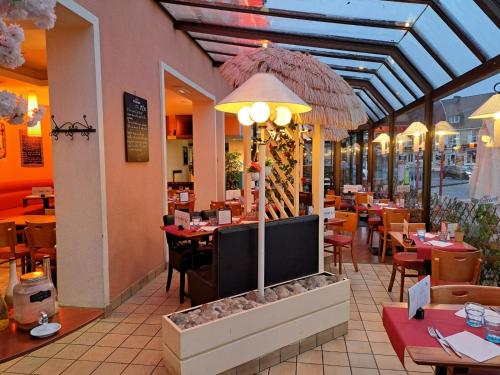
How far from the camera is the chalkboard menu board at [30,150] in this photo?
8.14m

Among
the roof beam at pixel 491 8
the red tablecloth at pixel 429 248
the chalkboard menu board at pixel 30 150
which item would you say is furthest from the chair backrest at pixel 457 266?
the chalkboard menu board at pixel 30 150

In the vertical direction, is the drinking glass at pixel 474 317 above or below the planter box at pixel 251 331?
above

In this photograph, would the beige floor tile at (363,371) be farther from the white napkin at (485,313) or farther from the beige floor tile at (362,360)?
the white napkin at (485,313)

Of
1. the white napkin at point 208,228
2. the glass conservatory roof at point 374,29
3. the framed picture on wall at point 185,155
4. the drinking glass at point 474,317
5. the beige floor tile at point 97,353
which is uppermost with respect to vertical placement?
the glass conservatory roof at point 374,29

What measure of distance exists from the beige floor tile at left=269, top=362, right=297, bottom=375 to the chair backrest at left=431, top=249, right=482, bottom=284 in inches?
62.8

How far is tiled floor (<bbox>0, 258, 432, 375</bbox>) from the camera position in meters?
2.69

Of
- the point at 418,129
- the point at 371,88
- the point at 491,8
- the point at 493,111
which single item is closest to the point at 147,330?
the point at 493,111

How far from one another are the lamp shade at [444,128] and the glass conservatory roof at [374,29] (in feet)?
2.00

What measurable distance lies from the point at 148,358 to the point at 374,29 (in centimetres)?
490

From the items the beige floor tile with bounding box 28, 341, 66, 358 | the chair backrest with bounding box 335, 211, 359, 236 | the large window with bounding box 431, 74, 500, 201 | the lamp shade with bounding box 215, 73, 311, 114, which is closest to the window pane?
the large window with bounding box 431, 74, 500, 201

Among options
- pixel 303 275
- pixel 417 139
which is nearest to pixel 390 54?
pixel 417 139

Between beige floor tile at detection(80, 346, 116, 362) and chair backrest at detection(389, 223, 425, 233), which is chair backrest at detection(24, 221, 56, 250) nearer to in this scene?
beige floor tile at detection(80, 346, 116, 362)

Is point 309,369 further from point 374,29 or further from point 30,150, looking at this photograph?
point 30,150

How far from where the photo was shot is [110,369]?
2.70 metres
